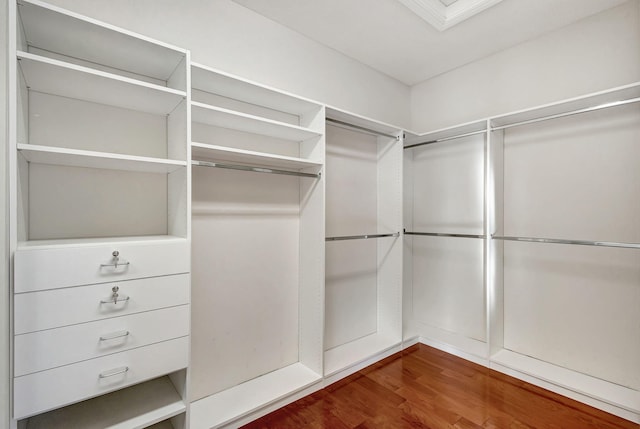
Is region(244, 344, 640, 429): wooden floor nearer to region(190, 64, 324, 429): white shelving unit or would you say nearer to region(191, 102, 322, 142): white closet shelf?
region(190, 64, 324, 429): white shelving unit

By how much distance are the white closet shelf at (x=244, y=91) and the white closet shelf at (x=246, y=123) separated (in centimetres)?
18

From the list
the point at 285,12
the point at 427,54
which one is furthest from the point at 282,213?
the point at 427,54

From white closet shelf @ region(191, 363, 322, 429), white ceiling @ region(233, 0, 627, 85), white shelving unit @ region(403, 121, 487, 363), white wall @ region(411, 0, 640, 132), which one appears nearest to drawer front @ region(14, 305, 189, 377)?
white closet shelf @ region(191, 363, 322, 429)

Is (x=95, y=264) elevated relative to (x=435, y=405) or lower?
elevated

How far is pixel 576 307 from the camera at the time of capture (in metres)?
2.27

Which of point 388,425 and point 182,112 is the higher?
point 182,112

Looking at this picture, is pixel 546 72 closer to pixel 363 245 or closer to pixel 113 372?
pixel 363 245

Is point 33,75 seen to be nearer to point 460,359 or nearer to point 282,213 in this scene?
point 282,213

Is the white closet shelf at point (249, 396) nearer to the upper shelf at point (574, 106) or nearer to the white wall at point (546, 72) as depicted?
the upper shelf at point (574, 106)

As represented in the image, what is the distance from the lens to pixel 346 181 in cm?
277

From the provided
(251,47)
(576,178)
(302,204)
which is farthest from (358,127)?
(576,178)

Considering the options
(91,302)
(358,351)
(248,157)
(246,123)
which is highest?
(246,123)

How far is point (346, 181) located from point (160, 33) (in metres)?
1.71

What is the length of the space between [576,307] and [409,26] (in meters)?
2.44
